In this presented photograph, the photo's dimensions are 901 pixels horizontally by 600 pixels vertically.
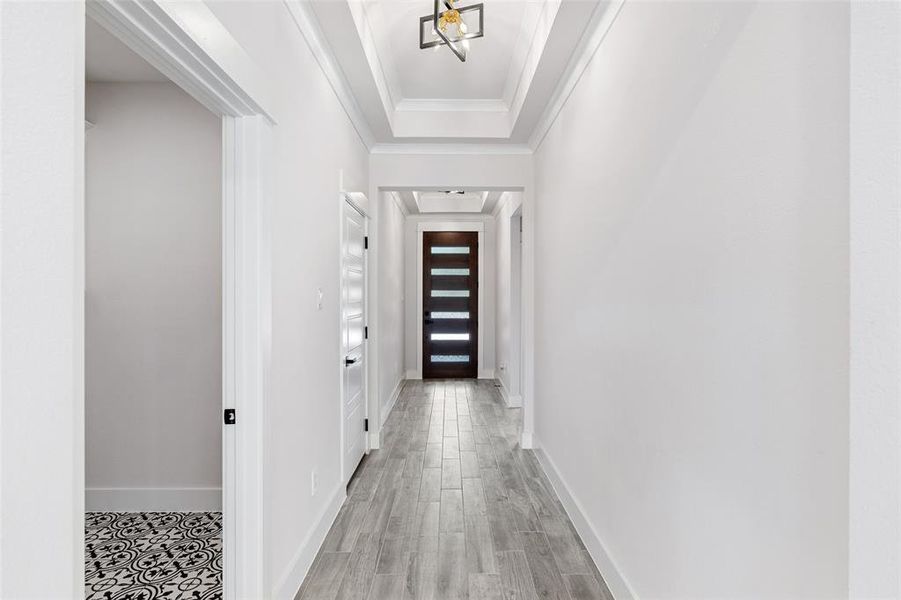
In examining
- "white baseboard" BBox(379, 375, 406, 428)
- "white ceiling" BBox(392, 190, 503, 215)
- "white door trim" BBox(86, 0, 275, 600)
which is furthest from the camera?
"white ceiling" BBox(392, 190, 503, 215)

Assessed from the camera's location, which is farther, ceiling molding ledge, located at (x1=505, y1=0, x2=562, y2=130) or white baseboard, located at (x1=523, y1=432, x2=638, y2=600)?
ceiling molding ledge, located at (x1=505, y1=0, x2=562, y2=130)

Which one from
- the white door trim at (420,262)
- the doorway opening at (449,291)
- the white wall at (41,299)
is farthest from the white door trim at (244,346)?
the white door trim at (420,262)

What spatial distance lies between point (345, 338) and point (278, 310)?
128cm

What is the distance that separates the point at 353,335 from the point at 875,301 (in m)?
3.09

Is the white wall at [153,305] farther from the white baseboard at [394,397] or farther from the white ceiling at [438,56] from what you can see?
the white baseboard at [394,397]

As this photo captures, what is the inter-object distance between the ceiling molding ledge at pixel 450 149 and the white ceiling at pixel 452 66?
0.33ft

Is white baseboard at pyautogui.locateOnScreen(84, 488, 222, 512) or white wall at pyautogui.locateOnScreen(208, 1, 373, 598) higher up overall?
white wall at pyautogui.locateOnScreen(208, 1, 373, 598)

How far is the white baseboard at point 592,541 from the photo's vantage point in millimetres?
2021

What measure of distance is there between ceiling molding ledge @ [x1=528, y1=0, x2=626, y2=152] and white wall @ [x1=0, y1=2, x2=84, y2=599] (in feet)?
6.57

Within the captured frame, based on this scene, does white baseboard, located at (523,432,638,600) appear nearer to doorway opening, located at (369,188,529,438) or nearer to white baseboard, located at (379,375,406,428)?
white baseboard, located at (379,375,406,428)

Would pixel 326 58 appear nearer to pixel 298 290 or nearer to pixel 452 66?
pixel 452 66

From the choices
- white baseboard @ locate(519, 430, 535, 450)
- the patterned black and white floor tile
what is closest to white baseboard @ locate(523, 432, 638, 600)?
white baseboard @ locate(519, 430, 535, 450)

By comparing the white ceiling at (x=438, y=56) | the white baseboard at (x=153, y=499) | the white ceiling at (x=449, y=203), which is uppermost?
the white ceiling at (x=438, y=56)

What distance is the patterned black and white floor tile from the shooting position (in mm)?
2213
